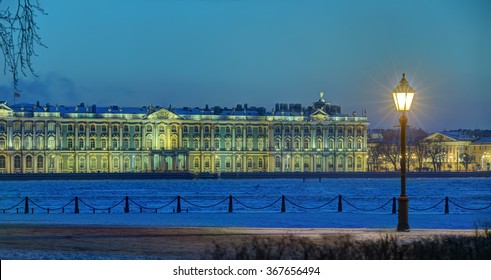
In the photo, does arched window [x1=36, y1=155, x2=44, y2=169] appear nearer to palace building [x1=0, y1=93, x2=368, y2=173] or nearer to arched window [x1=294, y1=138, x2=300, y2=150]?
palace building [x1=0, y1=93, x2=368, y2=173]

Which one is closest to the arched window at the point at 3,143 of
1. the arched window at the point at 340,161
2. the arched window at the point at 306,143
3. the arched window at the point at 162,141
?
the arched window at the point at 162,141

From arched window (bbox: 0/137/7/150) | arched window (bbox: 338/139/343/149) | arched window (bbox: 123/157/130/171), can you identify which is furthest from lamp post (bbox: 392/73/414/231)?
arched window (bbox: 338/139/343/149)

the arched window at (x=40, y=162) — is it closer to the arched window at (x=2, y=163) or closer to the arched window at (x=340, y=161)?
Answer: the arched window at (x=2, y=163)

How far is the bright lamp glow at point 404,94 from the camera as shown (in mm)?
15109

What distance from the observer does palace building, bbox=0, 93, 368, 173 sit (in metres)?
104

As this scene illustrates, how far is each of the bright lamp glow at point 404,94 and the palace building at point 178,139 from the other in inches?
3606

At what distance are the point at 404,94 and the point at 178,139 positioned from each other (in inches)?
3780

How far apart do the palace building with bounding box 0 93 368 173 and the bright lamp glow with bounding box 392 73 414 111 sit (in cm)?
9160

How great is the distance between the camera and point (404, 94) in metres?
15.1

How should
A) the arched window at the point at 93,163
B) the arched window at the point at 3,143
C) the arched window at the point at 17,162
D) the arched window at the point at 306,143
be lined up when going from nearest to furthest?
the arched window at the point at 17,162 < the arched window at the point at 3,143 < the arched window at the point at 93,163 < the arched window at the point at 306,143

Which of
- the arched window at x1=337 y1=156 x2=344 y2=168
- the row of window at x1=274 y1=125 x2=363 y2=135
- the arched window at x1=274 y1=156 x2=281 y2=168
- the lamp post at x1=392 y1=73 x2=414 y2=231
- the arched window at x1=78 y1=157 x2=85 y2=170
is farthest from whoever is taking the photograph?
the arched window at x1=337 y1=156 x2=344 y2=168

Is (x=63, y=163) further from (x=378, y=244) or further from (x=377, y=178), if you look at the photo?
(x=378, y=244)

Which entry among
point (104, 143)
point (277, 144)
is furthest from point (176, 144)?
point (277, 144)

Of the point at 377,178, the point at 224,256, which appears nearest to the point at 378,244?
the point at 224,256
